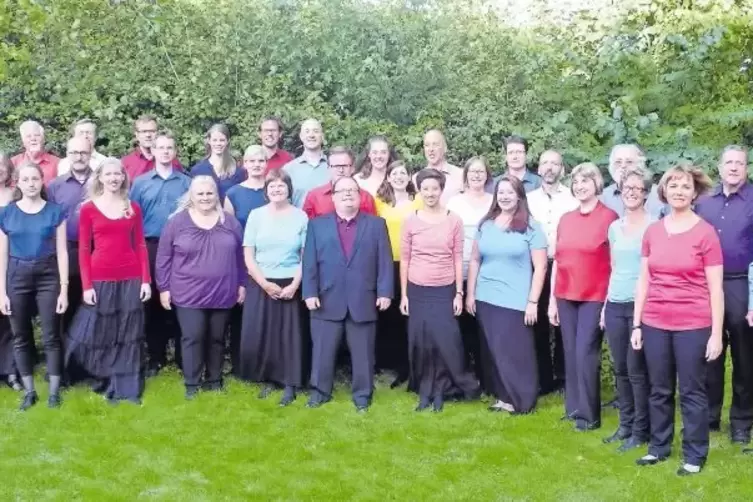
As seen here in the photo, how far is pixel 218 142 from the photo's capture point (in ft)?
27.0

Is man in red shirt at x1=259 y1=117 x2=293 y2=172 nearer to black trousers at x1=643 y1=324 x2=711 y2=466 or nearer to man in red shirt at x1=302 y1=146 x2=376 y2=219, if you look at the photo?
man in red shirt at x1=302 y1=146 x2=376 y2=219

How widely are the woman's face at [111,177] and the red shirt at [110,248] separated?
0.19 meters

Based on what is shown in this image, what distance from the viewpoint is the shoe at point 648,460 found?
615cm

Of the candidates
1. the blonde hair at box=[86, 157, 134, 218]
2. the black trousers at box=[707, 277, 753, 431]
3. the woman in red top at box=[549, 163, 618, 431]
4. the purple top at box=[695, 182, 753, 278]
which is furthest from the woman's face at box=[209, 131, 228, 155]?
the black trousers at box=[707, 277, 753, 431]

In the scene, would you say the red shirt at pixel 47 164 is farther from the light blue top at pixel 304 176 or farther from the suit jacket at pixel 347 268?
the suit jacket at pixel 347 268

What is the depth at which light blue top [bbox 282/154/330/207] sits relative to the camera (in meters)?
8.39

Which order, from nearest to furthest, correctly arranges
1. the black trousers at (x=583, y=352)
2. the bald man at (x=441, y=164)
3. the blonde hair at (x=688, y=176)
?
the blonde hair at (x=688, y=176), the black trousers at (x=583, y=352), the bald man at (x=441, y=164)

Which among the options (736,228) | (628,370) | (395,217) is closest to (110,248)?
(395,217)

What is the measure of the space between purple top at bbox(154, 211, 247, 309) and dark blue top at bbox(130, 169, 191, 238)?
362mm

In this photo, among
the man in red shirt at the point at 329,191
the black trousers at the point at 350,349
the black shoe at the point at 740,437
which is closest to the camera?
the black shoe at the point at 740,437

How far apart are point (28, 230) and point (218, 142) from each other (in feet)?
5.97

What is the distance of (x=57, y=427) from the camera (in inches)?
273

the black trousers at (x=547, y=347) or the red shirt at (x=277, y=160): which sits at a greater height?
the red shirt at (x=277, y=160)

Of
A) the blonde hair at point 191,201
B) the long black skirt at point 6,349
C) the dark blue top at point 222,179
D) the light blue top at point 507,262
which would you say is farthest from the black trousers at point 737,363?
the long black skirt at point 6,349
